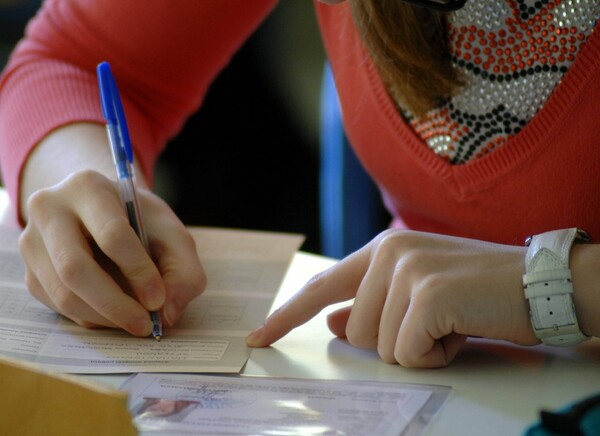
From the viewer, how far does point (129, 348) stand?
0.71 meters

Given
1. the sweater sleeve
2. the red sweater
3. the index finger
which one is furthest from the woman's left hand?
the sweater sleeve

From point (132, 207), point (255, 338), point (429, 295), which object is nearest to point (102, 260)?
point (132, 207)

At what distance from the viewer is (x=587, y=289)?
25.3 inches

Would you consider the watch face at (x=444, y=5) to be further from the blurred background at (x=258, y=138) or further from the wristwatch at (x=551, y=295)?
the blurred background at (x=258, y=138)

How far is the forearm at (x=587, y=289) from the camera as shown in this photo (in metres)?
0.64

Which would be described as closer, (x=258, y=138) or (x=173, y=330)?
(x=173, y=330)

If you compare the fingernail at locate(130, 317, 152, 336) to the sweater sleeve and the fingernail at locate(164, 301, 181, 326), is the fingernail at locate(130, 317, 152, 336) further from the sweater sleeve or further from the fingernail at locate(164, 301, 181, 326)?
the sweater sleeve

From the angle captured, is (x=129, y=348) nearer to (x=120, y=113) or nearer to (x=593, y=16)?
(x=120, y=113)

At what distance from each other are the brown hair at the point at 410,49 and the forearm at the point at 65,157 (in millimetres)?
284

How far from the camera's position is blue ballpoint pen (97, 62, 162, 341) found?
0.78 meters

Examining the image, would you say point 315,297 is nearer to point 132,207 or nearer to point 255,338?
point 255,338

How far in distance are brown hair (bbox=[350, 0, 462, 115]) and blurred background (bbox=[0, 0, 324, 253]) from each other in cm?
161

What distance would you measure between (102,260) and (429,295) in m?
0.30

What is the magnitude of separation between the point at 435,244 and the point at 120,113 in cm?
31
